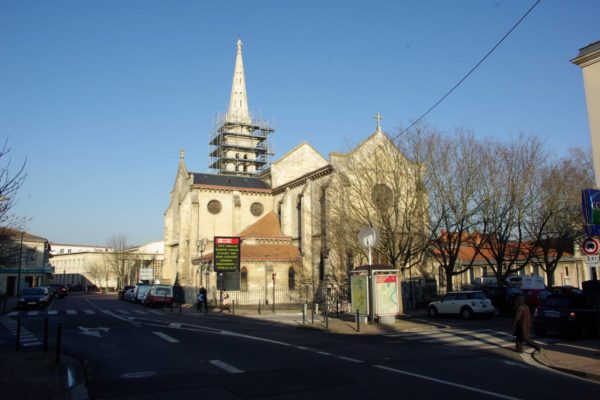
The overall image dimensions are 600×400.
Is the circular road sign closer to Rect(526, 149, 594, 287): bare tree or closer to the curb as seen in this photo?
the curb

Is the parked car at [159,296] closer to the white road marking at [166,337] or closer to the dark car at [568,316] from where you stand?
the white road marking at [166,337]

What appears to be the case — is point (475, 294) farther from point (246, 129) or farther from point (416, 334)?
point (246, 129)

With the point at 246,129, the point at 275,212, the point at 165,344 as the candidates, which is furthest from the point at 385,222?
the point at 246,129

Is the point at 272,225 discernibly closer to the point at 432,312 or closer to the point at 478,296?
the point at 432,312

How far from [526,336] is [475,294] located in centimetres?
1228

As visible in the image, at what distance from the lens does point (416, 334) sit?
17.3 meters

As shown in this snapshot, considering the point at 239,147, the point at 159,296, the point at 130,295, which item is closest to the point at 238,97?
the point at 239,147

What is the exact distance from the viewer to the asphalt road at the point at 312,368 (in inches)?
304

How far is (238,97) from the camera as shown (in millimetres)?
64312

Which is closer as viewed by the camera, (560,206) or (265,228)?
(560,206)

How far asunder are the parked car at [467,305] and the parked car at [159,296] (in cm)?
2204

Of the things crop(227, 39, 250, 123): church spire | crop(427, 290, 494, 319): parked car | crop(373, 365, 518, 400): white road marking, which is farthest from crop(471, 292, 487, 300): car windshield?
crop(227, 39, 250, 123): church spire

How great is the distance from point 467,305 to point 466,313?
0.41m

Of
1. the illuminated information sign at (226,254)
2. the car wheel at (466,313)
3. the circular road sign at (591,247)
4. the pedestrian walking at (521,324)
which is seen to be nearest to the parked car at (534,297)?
the car wheel at (466,313)
